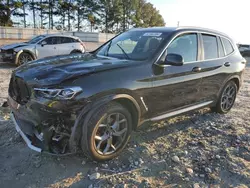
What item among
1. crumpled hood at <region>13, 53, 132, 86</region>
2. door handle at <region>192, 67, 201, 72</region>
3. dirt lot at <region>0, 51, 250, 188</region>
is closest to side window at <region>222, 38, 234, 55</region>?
door handle at <region>192, 67, 201, 72</region>

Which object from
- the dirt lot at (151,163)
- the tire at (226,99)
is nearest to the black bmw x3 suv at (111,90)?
the dirt lot at (151,163)

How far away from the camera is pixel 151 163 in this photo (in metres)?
3.45

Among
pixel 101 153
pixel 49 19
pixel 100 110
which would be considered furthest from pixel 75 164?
pixel 49 19

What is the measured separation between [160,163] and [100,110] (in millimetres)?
1169

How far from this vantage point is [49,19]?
47094mm

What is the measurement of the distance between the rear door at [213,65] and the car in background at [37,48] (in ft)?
26.6

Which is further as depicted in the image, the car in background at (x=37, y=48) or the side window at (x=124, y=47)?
the car in background at (x=37, y=48)

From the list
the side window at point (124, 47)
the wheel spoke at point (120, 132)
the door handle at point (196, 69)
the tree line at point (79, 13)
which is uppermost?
the tree line at point (79, 13)

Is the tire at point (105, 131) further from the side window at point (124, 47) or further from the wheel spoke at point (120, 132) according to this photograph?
the side window at point (124, 47)

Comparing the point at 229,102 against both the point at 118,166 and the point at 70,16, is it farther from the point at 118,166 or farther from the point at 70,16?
the point at 70,16

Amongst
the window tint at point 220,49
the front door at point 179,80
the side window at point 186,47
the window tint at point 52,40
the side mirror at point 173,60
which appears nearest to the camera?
the side mirror at point 173,60

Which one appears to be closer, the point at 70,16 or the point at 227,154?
the point at 227,154

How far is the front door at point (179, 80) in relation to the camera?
12.3 feet

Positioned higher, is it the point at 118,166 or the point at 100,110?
the point at 100,110
